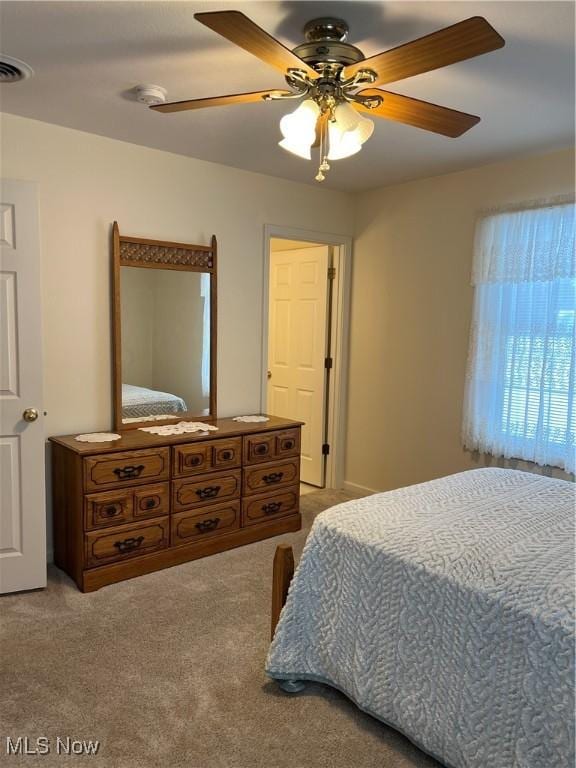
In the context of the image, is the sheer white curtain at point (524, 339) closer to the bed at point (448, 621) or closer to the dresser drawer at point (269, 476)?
the bed at point (448, 621)

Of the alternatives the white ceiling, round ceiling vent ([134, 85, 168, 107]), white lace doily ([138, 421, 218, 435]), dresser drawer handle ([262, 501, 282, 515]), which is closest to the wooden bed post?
white lace doily ([138, 421, 218, 435])

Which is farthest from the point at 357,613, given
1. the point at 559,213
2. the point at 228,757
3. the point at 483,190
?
the point at 483,190

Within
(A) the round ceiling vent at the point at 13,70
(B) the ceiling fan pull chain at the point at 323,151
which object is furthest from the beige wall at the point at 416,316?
(A) the round ceiling vent at the point at 13,70

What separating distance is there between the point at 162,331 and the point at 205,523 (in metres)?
1.22

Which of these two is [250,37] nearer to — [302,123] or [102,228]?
[302,123]

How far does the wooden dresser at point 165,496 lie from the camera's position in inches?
118

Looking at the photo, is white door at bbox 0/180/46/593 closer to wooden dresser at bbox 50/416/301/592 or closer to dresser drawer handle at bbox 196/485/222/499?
wooden dresser at bbox 50/416/301/592

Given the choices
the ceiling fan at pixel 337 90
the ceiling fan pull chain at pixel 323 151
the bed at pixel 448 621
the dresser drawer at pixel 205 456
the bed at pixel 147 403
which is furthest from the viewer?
the bed at pixel 147 403

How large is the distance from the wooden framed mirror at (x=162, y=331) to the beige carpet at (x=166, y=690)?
112cm

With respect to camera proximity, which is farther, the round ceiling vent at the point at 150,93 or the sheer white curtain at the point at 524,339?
the sheer white curtain at the point at 524,339

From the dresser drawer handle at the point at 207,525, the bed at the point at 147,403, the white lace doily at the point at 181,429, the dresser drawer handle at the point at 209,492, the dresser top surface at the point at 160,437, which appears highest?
the bed at the point at 147,403

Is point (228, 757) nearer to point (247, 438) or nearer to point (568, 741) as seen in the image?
point (568, 741)

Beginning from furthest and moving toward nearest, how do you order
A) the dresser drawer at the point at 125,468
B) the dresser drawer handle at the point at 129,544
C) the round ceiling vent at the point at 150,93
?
the dresser drawer handle at the point at 129,544, the dresser drawer at the point at 125,468, the round ceiling vent at the point at 150,93

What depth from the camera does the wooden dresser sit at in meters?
2.99
